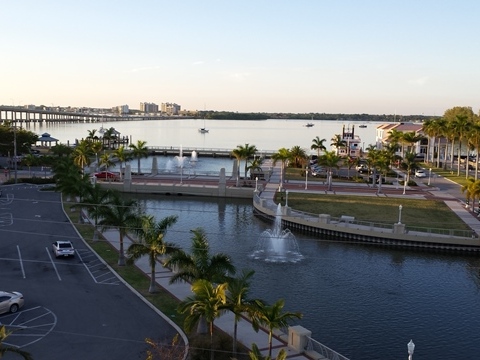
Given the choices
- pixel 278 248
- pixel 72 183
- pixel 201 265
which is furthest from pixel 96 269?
pixel 278 248

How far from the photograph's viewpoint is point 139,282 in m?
32.4

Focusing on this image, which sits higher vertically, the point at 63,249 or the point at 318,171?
the point at 318,171

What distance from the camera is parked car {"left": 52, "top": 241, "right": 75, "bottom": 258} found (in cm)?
3728

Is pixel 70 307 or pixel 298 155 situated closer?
pixel 70 307

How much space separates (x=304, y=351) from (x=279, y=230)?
27544 millimetres

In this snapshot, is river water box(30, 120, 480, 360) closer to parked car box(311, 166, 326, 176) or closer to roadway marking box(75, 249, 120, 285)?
roadway marking box(75, 249, 120, 285)

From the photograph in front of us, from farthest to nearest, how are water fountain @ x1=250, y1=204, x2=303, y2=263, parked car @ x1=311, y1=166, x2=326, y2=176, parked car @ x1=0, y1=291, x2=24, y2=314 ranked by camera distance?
parked car @ x1=311, y1=166, x2=326, y2=176
water fountain @ x1=250, y1=204, x2=303, y2=263
parked car @ x1=0, y1=291, x2=24, y2=314

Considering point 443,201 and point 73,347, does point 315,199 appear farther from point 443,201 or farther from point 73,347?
point 73,347

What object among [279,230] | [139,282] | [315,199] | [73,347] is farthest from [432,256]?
[73,347]

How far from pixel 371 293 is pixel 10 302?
71.3ft

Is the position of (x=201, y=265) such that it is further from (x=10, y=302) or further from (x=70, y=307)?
(x=10, y=302)


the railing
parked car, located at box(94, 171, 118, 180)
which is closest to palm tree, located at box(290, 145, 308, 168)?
parked car, located at box(94, 171, 118, 180)

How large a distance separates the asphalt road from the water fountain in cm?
1288

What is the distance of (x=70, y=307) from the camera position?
92.8ft
